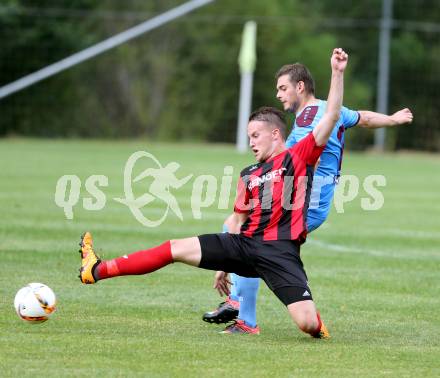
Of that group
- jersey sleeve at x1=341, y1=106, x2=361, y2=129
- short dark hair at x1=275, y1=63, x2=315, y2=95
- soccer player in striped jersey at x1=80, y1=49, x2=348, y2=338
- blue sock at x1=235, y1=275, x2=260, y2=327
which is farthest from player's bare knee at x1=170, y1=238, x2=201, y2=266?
jersey sleeve at x1=341, y1=106, x2=361, y2=129

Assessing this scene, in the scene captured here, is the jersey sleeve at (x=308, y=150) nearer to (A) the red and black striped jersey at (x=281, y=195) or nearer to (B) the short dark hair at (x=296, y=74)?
(A) the red and black striped jersey at (x=281, y=195)

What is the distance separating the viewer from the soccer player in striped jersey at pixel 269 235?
683 centimetres

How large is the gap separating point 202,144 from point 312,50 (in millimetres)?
Answer: 7433

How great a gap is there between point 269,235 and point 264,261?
0.66 ft

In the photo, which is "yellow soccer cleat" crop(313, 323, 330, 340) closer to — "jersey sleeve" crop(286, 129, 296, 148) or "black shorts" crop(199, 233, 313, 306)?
"black shorts" crop(199, 233, 313, 306)

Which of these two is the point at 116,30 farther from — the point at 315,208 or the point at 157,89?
the point at 315,208

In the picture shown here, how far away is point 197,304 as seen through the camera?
8.39 m

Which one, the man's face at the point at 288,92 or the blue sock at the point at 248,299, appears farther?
the man's face at the point at 288,92

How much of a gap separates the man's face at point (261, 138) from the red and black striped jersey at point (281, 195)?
0.25 feet

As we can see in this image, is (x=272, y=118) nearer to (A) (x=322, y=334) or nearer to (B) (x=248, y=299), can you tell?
(B) (x=248, y=299)

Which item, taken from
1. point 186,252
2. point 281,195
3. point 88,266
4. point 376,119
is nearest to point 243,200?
point 281,195

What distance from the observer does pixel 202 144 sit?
1458 inches

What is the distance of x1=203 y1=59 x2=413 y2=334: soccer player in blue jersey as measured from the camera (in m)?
7.23

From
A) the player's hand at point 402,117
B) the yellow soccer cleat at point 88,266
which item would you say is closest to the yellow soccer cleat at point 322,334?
the yellow soccer cleat at point 88,266
